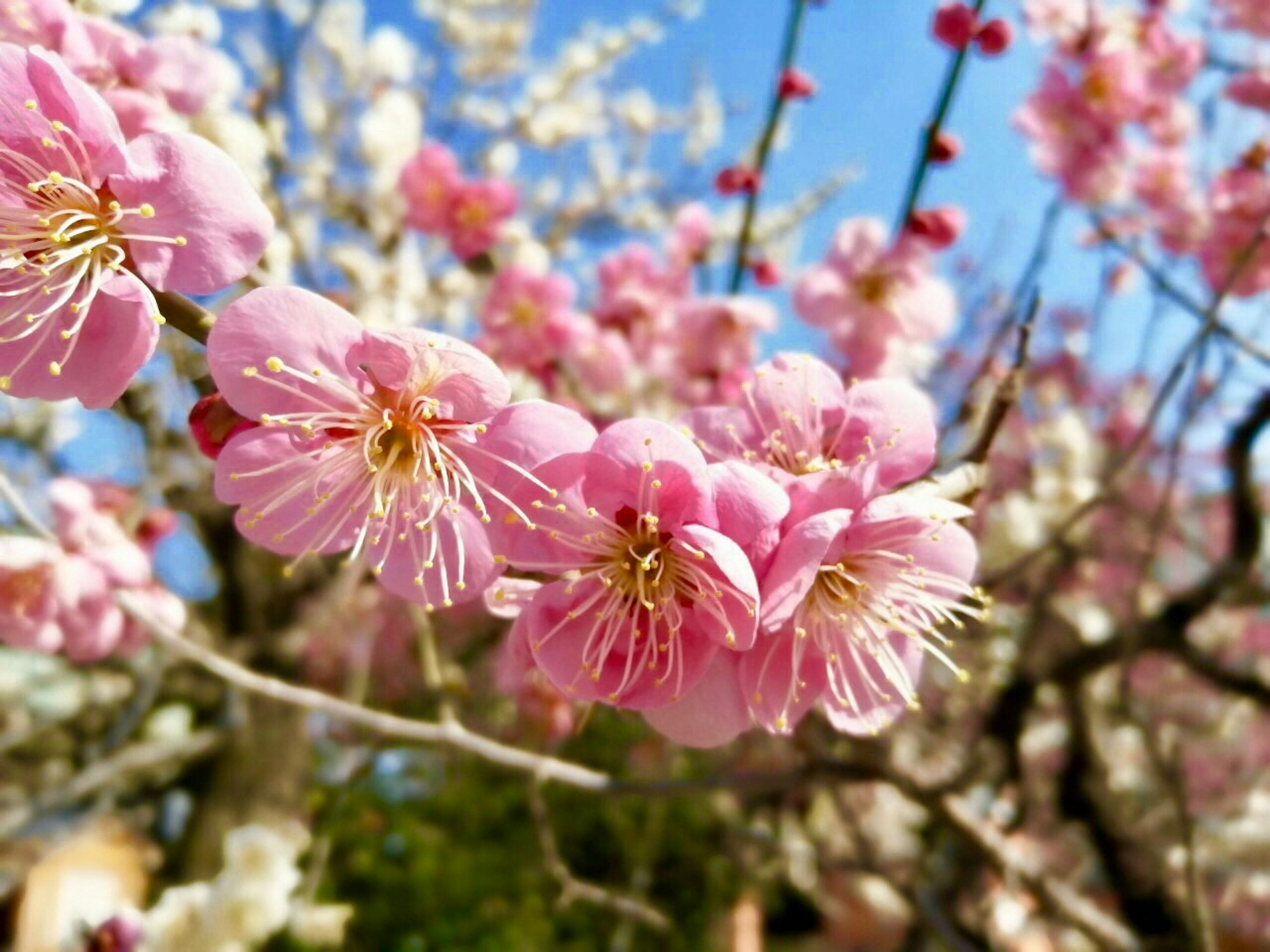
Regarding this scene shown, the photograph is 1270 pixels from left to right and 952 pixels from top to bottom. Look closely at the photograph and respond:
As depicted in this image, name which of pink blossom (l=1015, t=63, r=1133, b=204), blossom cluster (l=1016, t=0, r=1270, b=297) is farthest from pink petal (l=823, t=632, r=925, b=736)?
pink blossom (l=1015, t=63, r=1133, b=204)

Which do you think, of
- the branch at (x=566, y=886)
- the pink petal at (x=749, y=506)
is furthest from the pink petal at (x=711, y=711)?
the branch at (x=566, y=886)

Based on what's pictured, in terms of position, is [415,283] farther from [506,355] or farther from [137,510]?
[137,510]

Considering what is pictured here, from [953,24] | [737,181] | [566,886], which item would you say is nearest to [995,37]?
[953,24]

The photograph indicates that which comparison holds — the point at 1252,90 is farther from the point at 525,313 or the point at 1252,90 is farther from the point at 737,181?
the point at 525,313

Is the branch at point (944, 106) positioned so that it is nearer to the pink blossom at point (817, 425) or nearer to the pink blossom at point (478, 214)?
the pink blossom at point (817, 425)

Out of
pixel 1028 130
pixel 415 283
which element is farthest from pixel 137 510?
pixel 1028 130

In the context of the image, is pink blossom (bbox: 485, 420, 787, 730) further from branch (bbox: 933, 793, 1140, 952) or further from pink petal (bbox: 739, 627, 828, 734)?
branch (bbox: 933, 793, 1140, 952)
